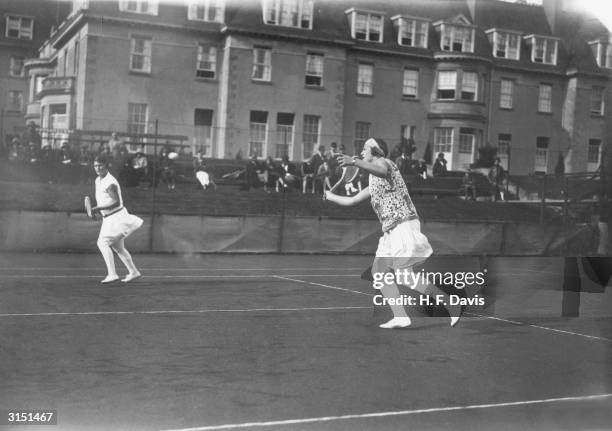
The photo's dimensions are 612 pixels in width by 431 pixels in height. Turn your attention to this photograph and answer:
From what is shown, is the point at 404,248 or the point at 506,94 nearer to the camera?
the point at 404,248

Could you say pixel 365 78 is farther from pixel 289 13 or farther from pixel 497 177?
pixel 497 177

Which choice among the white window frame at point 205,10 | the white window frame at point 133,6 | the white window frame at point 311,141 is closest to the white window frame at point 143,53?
the white window frame at point 133,6

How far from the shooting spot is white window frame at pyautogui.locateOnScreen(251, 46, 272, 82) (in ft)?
85.0

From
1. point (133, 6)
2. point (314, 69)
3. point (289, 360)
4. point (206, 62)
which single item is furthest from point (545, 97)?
point (206, 62)

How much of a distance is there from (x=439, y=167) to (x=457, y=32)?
3.21 metres

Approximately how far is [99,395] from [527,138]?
12.4 metres

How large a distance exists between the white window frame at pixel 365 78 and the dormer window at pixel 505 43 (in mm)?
5985

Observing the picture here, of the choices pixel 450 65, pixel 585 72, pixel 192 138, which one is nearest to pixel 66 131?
pixel 192 138

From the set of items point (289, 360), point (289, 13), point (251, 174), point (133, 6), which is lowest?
point (289, 360)

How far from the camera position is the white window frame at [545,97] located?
12.9m

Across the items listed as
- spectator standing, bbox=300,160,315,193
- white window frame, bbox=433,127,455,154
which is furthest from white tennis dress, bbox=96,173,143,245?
white window frame, bbox=433,127,455,154

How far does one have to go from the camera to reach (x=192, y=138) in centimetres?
1788

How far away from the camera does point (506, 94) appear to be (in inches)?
567

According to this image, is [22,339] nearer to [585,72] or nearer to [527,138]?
[585,72]
